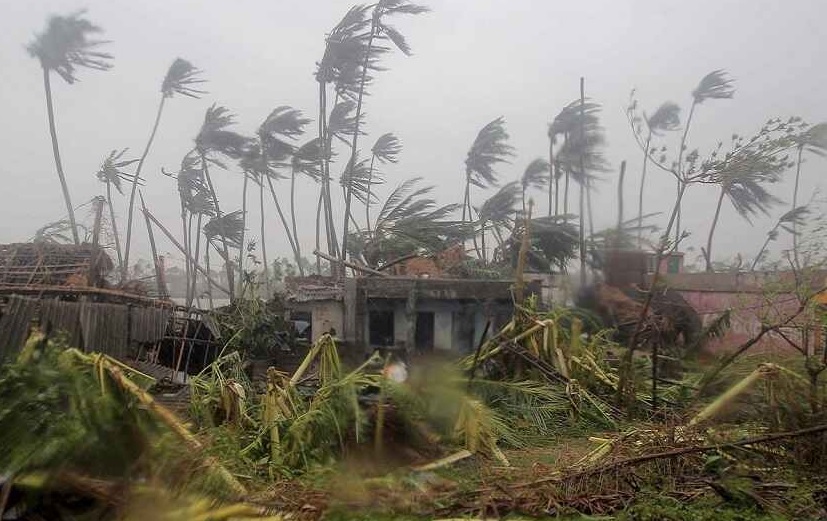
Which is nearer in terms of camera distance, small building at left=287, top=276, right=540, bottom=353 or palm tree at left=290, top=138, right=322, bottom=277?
small building at left=287, top=276, right=540, bottom=353

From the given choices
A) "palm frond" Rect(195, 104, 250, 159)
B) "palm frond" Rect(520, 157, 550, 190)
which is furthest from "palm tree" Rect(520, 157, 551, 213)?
"palm frond" Rect(195, 104, 250, 159)

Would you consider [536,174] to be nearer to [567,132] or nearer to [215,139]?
[567,132]

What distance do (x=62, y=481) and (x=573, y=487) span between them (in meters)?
3.23

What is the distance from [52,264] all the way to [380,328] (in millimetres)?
5511

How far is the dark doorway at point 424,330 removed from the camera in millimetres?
11297

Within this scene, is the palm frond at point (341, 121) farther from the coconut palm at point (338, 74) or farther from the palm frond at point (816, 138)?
the palm frond at point (816, 138)

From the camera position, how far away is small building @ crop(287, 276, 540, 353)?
36.2 ft

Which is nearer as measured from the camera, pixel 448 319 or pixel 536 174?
pixel 448 319

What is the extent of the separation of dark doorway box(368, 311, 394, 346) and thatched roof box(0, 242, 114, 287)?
4561 mm

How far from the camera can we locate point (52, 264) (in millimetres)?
10109

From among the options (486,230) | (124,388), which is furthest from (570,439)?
(486,230)

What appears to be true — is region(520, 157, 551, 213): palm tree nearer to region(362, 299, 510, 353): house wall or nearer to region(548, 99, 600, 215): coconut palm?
region(548, 99, 600, 215): coconut palm

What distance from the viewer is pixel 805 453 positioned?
4.85 metres

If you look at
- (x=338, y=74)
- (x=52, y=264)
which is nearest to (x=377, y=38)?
(x=338, y=74)
